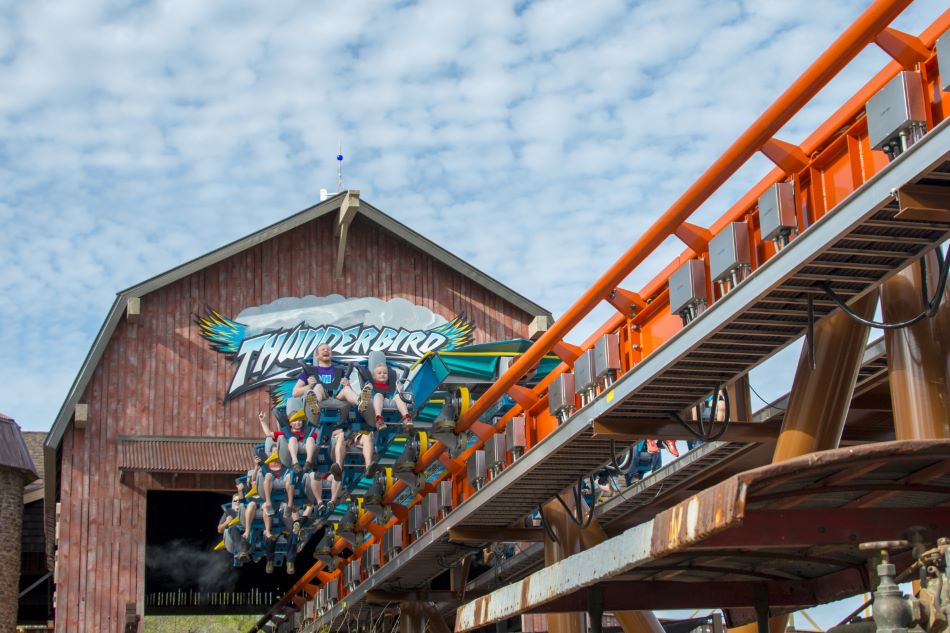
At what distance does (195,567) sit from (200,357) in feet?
37.1

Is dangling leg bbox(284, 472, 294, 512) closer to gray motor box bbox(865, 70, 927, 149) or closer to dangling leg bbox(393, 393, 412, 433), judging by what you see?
dangling leg bbox(393, 393, 412, 433)

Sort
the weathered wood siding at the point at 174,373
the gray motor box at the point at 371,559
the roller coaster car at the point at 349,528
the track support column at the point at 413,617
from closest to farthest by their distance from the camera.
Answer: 1. the roller coaster car at the point at 349,528
2. the gray motor box at the point at 371,559
3. the track support column at the point at 413,617
4. the weathered wood siding at the point at 174,373

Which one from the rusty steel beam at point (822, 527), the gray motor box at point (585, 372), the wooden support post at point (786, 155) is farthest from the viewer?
the gray motor box at point (585, 372)

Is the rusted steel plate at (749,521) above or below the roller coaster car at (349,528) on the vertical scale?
below

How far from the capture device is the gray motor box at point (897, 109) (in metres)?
7.86

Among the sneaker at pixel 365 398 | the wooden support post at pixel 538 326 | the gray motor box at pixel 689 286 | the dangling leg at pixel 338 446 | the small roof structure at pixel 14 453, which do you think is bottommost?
the dangling leg at pixel 338 446

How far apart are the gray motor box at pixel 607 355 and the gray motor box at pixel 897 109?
4.09 meters

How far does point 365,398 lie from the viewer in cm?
1611

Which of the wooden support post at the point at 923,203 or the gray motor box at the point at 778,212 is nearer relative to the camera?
the wooden support post at the point at 923,203

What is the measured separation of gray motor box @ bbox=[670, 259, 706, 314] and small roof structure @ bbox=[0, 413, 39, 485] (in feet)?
78.4

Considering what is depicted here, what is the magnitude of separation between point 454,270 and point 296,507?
994 cm

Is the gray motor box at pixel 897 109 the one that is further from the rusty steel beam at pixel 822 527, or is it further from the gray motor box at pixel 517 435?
the gray motor box at pixel 517 435

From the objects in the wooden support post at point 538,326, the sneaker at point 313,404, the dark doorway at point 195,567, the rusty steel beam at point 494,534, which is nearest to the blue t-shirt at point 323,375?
the sneaker at point 313,404

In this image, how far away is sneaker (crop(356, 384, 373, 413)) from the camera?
1609 cm
